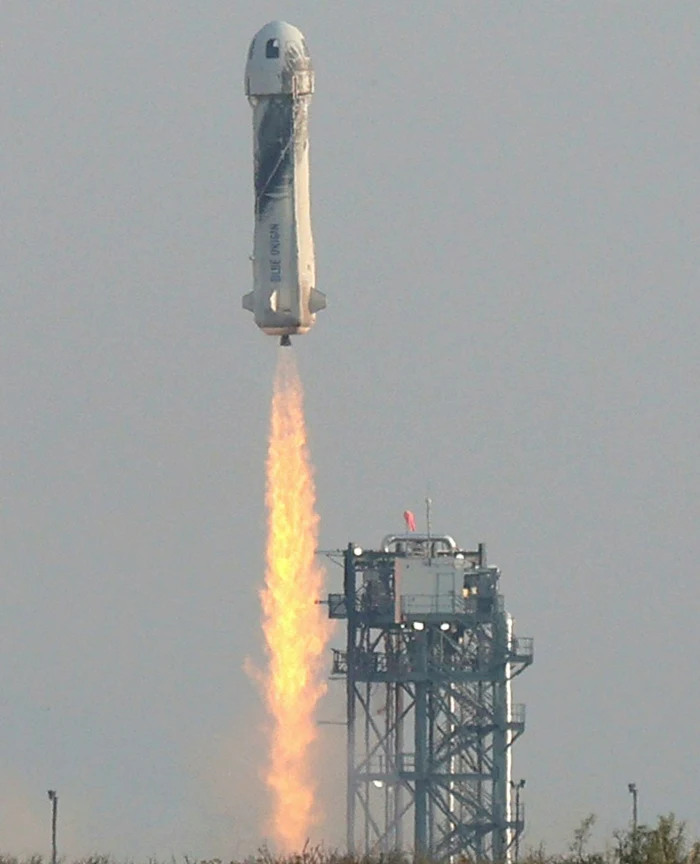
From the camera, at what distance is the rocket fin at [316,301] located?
127 m

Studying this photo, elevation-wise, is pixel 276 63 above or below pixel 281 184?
above

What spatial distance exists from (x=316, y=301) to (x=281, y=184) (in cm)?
443

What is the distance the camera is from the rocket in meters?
127

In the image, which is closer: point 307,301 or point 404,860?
point 404,860

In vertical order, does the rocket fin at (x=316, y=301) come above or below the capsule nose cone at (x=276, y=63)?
below

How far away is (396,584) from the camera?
5945 inches

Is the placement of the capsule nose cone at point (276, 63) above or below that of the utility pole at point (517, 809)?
above

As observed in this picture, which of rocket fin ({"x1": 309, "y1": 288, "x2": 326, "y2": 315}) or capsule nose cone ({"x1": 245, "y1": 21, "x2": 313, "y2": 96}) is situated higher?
capsule nose cone ({"x1": 245, "y1": 21, "x2": 313, "y2": 96})

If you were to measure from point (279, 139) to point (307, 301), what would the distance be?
20.4 ft

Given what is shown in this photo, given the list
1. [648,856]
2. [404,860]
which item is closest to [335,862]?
[404,860]

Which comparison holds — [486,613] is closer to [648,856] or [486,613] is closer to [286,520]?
[286,520]

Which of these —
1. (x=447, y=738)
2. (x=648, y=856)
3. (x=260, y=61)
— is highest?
(x=260, y=61)

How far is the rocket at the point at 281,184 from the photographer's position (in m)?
127

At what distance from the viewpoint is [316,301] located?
419ft
